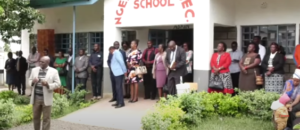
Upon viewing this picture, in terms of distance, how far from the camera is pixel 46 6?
539 inches

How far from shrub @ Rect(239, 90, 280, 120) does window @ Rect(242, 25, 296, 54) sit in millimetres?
2675

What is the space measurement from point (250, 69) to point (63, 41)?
9.07m

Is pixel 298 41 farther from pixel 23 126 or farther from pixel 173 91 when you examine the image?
pixel 23 126

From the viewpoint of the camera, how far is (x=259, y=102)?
28.5 feet

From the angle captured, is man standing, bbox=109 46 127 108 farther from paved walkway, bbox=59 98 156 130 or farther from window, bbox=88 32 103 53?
window, bbox=88 32 103 53

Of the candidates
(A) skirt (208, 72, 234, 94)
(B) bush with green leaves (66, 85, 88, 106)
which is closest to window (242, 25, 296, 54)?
(A) skirt (208, 72, 234, 94)

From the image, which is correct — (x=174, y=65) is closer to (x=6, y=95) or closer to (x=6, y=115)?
(x=6, y=115)

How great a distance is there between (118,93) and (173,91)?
5.06 feet

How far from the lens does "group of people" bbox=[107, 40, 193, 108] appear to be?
33.8 feet

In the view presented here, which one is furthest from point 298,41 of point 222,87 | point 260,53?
point 222,87

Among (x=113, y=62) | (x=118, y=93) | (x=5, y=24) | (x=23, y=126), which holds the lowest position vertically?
(x=23, y=126)

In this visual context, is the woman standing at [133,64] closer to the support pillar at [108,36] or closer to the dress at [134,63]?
the dress at [134,63]

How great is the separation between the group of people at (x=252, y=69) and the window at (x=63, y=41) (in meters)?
7.85

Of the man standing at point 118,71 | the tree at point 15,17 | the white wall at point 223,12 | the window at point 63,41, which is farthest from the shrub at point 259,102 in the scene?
the window at point 63,41
